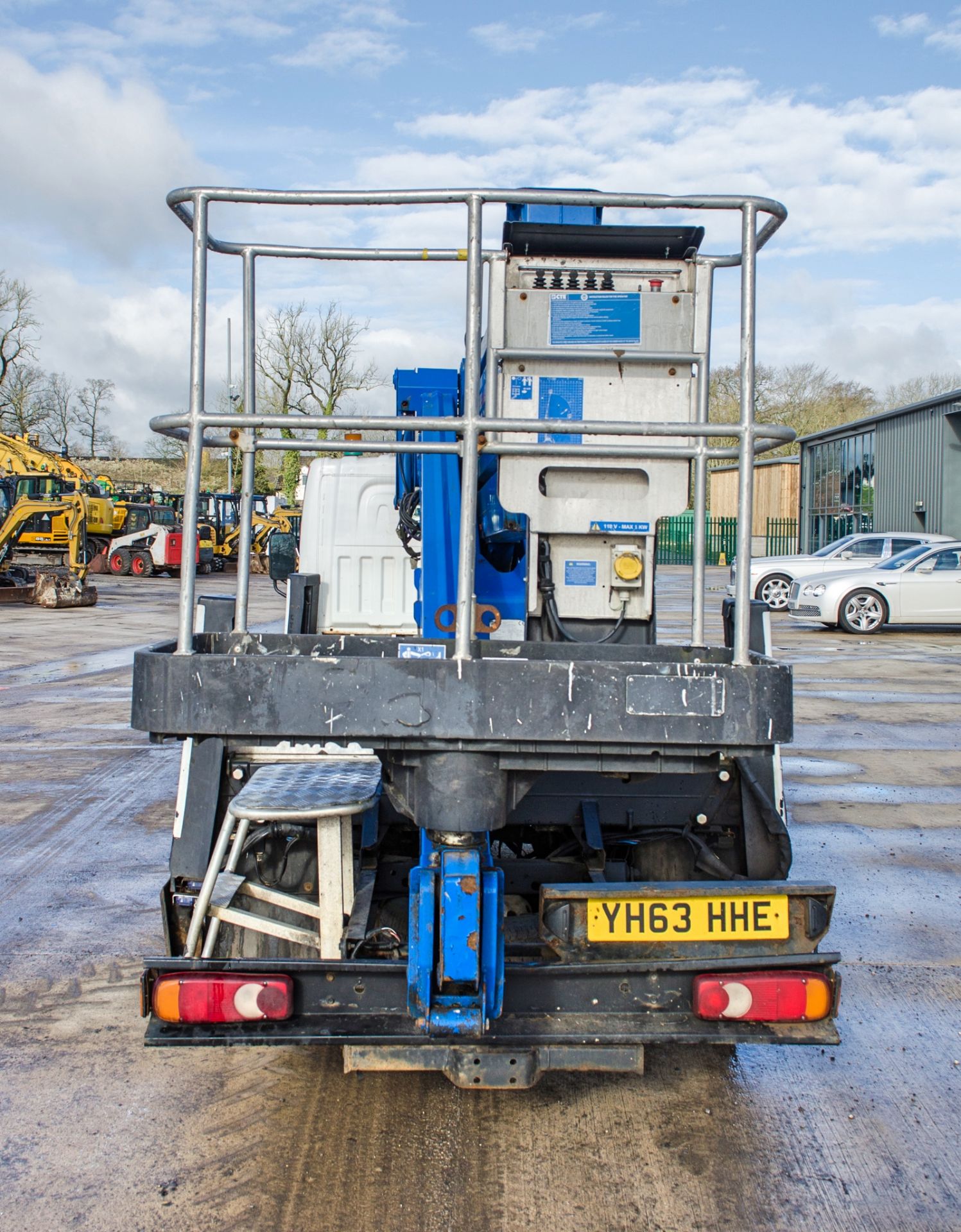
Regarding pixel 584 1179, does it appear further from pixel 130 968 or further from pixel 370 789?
pixel 130 968

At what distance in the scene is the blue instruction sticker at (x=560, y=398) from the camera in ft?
10.3

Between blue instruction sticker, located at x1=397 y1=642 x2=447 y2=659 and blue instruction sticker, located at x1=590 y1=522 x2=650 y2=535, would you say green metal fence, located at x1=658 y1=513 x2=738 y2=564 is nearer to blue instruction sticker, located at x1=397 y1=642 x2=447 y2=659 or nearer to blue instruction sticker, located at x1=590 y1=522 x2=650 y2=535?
blue instruction sticker, located at x1=590 y1=522 x2=650 y2=535

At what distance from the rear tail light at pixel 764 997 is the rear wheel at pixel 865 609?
1539cm

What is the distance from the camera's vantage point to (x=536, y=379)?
10.3 ft

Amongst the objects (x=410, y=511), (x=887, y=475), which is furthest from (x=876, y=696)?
(x=887, y=475)

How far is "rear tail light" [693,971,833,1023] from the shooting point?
2941mm

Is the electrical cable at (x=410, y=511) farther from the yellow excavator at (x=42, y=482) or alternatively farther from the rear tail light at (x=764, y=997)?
the yellow excavator at (x=42, y=482)

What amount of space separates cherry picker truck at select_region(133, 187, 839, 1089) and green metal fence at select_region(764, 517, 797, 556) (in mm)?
42051

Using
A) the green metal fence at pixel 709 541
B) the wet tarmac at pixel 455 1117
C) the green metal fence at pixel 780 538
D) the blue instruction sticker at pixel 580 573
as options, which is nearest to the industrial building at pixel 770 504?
the green metal fence at pixel 780 538

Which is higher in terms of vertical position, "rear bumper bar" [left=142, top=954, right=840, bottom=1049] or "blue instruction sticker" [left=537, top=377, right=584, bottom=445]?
"blue instruction sticker" [left=537, top=377, right=584, bottom=445]

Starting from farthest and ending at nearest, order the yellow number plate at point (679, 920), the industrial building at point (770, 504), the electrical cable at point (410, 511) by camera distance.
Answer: the industrial building at point (770, 504)
the electrical cable at point (410, 511)
the yellow number plate at point (679, 920)

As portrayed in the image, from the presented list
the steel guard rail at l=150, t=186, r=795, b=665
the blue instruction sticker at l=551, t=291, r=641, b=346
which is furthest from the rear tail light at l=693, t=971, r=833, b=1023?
the blue instruction sticker at l=551, t=291, r=641, b=346

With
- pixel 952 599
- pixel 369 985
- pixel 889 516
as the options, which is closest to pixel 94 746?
pixel 369 985

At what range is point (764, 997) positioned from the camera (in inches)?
116
